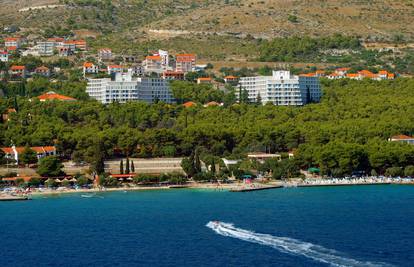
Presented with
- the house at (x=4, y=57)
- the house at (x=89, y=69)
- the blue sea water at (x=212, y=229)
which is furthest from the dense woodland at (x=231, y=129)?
the house at (x=4, y=57)

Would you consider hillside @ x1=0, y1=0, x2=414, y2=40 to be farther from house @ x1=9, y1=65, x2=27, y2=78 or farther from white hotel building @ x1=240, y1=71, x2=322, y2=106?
house @ x1=9, y1=65, x2=27, y2=78

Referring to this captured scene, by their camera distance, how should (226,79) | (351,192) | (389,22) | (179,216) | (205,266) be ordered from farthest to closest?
(389,22) < (226,79) < (351,192) < (179,216) < (205,266)

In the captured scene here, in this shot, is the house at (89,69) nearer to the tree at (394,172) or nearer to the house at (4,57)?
the house at (4,57)

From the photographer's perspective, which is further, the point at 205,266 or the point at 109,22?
the point at 109,22

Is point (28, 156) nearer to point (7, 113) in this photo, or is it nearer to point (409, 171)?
point (7, 113)

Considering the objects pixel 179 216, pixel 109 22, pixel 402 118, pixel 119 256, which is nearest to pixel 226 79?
pixel 402 118

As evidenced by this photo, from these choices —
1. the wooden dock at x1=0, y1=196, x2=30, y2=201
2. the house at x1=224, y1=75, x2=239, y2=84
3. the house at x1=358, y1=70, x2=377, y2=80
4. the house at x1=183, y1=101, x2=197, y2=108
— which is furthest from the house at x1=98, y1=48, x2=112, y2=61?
the wooden dock at x1=0, y1=196, x2=30, y2=201

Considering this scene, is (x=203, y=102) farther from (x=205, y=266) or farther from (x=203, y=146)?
(x=205, y=266)

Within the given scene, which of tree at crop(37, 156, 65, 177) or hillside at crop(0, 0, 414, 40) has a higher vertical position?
hillside at crop(0, 0, 414, 40)
